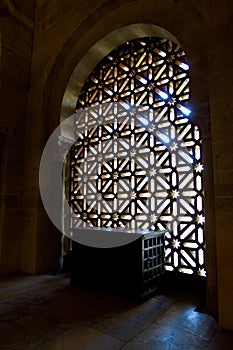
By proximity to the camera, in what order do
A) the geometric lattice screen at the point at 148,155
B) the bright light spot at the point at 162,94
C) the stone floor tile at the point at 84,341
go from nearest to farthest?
1. the stone floor tile at the point at 84,341
2. the geometric lattice screen at the point at 148,155
3. the bright light spot at the point at 162,94

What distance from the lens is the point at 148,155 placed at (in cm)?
388

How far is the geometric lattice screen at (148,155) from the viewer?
3.44m

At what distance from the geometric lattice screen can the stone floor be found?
2.52 feet

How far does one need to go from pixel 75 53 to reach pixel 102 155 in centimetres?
200

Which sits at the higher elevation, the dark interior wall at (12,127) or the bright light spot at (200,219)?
the dark interior wall at (12,127)

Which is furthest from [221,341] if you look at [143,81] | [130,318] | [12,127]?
[12,127]

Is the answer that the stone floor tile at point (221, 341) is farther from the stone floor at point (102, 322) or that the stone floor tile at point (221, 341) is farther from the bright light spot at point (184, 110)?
the bright light spot at point (184, 110)

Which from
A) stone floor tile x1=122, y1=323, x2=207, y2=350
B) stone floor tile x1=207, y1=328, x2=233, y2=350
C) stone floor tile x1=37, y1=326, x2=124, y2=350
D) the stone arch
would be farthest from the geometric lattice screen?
stone floor tile x1=37, y1=326, x2=124, y2=350

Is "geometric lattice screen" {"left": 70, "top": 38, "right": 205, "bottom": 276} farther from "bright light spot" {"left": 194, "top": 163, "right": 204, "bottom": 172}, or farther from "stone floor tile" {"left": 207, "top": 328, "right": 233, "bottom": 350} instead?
"stone floor tile" {"left": 207, "top": 328, "right": 233, "bottom": 350}

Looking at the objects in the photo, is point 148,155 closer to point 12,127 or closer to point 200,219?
point 200,219

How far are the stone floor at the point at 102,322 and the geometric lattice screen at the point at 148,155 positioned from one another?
2.52 feet

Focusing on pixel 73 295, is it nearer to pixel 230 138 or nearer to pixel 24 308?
pixel 24 308

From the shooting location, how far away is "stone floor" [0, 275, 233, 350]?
6.86 ft

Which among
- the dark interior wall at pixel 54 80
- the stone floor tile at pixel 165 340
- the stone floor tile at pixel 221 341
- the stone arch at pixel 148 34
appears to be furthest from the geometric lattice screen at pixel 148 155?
the stone floor tile at pixel 165 340
